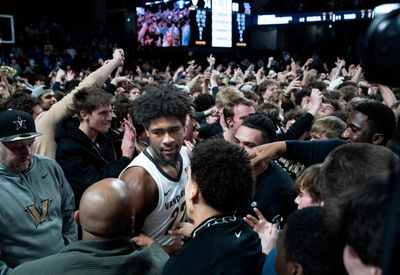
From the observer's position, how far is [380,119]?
10.3 feet

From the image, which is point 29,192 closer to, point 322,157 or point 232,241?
point 232,241

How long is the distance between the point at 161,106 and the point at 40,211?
3.27 feet

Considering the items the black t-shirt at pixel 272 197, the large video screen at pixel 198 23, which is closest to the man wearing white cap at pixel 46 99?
the black t-shirt at pixel 272 197

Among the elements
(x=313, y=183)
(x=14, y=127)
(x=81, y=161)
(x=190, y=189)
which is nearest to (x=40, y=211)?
(x=14, y=127)

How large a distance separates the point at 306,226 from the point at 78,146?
8.39ft

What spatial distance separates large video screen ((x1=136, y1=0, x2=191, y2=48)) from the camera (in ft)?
63.5

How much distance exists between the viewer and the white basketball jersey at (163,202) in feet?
9.06

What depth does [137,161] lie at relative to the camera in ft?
9.24

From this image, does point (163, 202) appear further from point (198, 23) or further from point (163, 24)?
point (163, 24)

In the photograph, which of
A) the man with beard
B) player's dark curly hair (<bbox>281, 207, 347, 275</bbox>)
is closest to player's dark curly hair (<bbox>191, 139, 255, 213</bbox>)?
player's dark curly hair (<bbox>281, 207, 347, 275</bbox>)

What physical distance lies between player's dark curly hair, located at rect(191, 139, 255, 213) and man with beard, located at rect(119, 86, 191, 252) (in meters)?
0.66

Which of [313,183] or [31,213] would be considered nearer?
[313,183]

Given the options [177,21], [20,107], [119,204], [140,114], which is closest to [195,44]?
[177,21]

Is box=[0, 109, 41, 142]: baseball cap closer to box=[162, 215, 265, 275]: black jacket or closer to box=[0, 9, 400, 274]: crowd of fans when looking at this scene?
box=[0, 9, 400, 274]: crowd of fans
